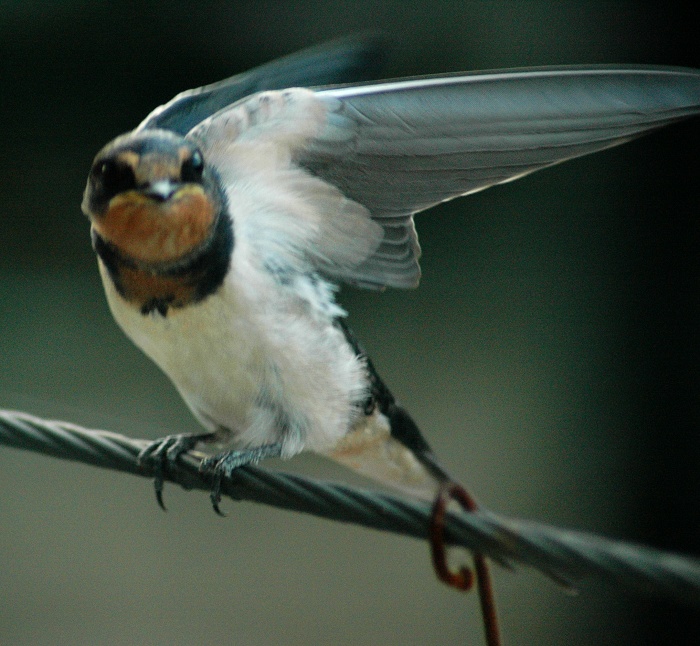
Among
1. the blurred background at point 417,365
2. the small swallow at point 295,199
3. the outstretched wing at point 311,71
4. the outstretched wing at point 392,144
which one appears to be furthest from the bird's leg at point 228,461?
the blurred background at point 417,365

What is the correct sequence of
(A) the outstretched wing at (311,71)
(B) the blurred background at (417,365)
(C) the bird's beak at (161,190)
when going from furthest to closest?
(B) the blurred background at (417,365) → (A) the outstretched wing at (311,71) → (C) the bird's beak at (161,190)

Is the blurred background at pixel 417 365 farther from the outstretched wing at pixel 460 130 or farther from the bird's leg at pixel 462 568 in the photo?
the bird's leg at pixel 462 568

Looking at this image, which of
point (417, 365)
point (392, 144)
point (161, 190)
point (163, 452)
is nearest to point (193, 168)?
point (161, 190)

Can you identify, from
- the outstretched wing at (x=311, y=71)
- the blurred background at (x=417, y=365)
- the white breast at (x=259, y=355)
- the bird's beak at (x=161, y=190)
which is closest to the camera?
the bird's beak at (x=161, y=190)

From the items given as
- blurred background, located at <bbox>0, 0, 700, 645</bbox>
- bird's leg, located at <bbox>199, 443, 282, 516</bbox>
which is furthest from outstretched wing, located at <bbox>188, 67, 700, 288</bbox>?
blurred background, located at <bbox>0, 0, 700, 645</bbox>

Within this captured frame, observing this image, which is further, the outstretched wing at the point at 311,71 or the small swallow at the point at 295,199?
the outstretched wing at the point at 311,71

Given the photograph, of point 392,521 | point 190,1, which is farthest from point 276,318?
point 190,1

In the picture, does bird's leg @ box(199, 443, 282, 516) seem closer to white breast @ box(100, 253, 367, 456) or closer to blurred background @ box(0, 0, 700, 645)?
white breast @ box(100, 253, 367, 456)

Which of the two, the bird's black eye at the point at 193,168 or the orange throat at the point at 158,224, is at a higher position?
the bird's black eye at the point at 193,168
